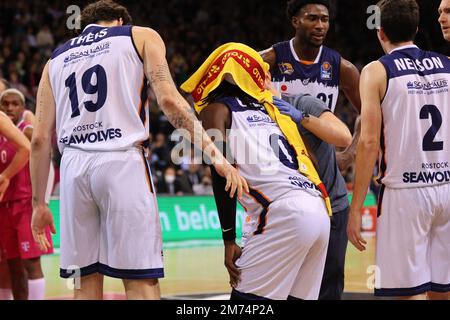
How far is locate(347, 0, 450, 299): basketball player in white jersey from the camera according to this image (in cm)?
453

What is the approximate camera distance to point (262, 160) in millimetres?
4043

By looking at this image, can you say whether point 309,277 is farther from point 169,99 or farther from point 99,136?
point 99,136

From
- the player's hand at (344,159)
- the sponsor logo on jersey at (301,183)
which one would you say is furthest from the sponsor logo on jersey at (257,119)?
the player's hand at (344,159)

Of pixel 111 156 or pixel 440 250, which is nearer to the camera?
pixel 111 156

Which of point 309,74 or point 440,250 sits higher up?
point 309,74

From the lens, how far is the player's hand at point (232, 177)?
379 cm

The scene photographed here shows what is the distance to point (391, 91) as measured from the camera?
14.9ft

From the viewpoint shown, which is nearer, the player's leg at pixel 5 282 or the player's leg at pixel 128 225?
the player's leg at pixel 128 225

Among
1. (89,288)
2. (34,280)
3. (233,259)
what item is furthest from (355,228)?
(34,280)

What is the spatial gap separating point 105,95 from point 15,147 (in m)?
2.70

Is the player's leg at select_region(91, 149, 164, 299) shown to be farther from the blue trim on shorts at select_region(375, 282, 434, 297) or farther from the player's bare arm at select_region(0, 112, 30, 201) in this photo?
the player's bare arm at select_region(0, 112, 30, 201)

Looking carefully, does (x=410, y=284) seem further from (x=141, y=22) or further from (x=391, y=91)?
(x=141, y=22)

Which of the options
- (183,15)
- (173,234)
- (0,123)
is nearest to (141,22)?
(183,15)

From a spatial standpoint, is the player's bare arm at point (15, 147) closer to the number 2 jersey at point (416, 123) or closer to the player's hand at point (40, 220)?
the player's hand at point (40, 220)
